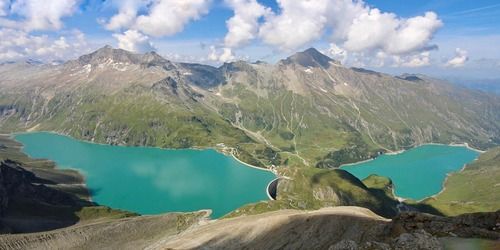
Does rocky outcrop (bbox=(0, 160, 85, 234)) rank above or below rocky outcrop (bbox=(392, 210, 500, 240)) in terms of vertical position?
below

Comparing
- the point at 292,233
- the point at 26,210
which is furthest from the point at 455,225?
the point at 26,210

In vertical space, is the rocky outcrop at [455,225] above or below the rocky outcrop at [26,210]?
above

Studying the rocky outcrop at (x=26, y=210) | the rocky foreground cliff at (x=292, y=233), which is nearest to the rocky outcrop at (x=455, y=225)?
the rocky foreground cliff at (x=292, y=233)

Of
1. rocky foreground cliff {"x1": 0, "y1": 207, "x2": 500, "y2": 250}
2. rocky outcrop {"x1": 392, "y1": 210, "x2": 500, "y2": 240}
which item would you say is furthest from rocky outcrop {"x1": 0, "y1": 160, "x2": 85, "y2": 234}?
rocky outcrop {"x1": 392, "y1": 210, "x2": 500, "y2": 240}

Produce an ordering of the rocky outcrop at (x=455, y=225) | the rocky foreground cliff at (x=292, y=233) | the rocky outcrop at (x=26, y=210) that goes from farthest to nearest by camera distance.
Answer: the rocky outcrop at (x=26, y=210) < the rocky outcrop at (x=455, y=225) < the rocky foreground cliff at (x=292, y=233)

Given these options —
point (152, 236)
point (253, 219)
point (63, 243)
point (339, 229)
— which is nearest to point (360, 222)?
point (339, 229)

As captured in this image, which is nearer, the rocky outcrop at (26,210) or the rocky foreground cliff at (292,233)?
the rocky foreground cliff at (292,233)

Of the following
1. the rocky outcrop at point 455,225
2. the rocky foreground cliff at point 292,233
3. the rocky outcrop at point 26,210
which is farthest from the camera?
the rocky outcrop at point 26,210

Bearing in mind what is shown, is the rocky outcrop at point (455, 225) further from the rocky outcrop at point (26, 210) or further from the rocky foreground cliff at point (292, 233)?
the rocky outcrop at point (26, 210)

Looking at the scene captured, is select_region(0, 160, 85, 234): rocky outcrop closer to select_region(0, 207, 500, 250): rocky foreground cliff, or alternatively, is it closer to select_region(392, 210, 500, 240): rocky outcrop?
select_region(0, 207, 500, 250): rocky foreground cliff

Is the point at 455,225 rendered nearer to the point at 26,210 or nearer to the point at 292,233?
the point at 292,233

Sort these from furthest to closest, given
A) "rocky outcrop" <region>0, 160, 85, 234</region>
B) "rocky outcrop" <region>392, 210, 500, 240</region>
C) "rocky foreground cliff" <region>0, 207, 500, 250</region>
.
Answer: "rocky outcrop" <region>0, 160, 85, 234</region>, "rocky outcrop" <region>392, 210, 500, 240</region>, "rocky foreground cliff" <region>0, 207, 500, 250</region>
